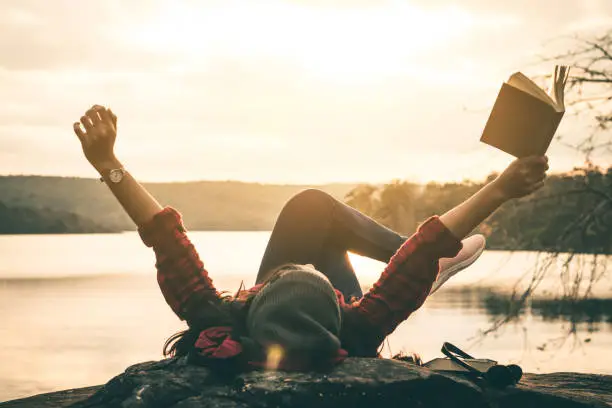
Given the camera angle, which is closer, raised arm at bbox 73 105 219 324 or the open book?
the open book

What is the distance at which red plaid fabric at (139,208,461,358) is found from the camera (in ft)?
12.5

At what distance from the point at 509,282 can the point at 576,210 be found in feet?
78.0

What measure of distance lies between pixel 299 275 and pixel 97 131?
1195mm

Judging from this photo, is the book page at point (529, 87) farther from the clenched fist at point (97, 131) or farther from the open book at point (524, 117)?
the clenched fist at point (97, 131)

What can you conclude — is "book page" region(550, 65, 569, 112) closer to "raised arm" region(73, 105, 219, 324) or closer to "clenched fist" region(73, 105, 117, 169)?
"raised arm" region(73, 105, 219, 324)

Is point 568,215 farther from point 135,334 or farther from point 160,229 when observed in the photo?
point 135,334

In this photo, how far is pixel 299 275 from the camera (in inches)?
143

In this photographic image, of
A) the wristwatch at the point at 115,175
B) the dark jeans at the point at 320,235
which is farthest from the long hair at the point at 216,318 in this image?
the wristwatch at the point at 115,175

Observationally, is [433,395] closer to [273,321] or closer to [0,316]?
[273,321]

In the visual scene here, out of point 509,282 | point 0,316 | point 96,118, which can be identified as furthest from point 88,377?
point 509,282

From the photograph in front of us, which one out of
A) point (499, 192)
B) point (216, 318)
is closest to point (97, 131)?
point (216, 318)

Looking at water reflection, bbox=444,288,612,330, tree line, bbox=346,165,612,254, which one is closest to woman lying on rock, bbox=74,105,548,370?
tree line, bbox=346,165,612,254

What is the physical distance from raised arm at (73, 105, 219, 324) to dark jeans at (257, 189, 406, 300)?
0.42 m

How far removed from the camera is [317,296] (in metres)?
3.58
